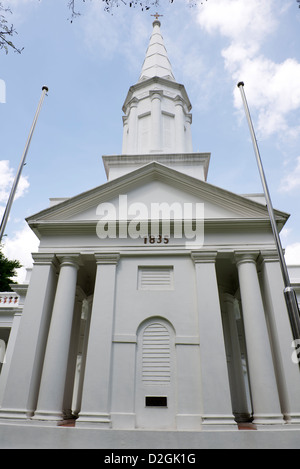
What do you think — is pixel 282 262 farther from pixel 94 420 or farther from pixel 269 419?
pixel 94 420

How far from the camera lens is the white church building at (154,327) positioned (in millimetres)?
9305

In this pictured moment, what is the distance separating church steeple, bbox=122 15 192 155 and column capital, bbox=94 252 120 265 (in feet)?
24.6

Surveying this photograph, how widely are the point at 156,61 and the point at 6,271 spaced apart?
21.9m

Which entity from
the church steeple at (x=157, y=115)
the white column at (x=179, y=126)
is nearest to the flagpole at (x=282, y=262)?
the white column at (x=179, y=126)

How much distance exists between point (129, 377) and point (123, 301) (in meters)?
2.53

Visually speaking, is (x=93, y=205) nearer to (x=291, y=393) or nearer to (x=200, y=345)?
(x=200, y=345)

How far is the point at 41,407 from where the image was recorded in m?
9.85

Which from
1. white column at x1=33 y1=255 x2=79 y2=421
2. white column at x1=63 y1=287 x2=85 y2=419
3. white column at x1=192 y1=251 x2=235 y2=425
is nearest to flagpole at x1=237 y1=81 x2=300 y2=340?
white column at x1=192 y1=251 x2=235 y2=425

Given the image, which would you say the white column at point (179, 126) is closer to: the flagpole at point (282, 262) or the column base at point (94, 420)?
the flagpole at point (282, 262)

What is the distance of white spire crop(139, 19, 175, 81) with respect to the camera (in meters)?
Answer: 21.0

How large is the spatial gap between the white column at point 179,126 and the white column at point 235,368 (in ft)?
27.3
